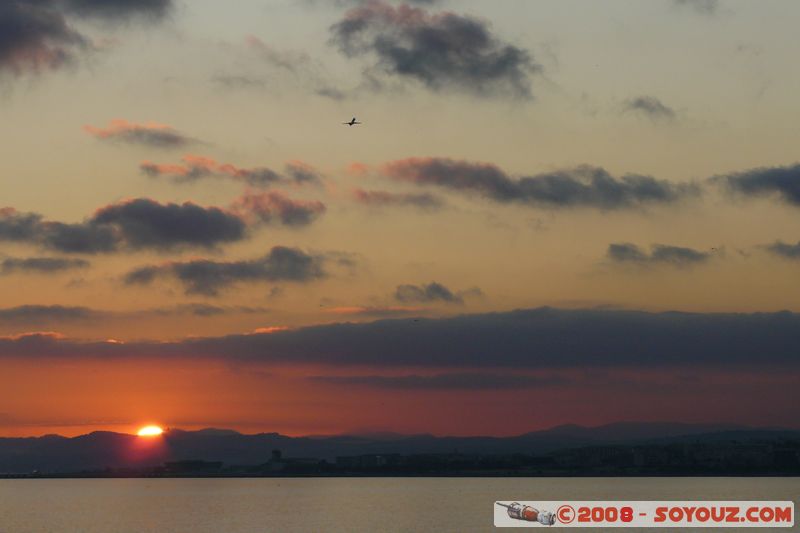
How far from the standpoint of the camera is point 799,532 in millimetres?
199500

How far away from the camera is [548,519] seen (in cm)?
19138

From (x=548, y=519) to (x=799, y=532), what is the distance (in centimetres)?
3905
